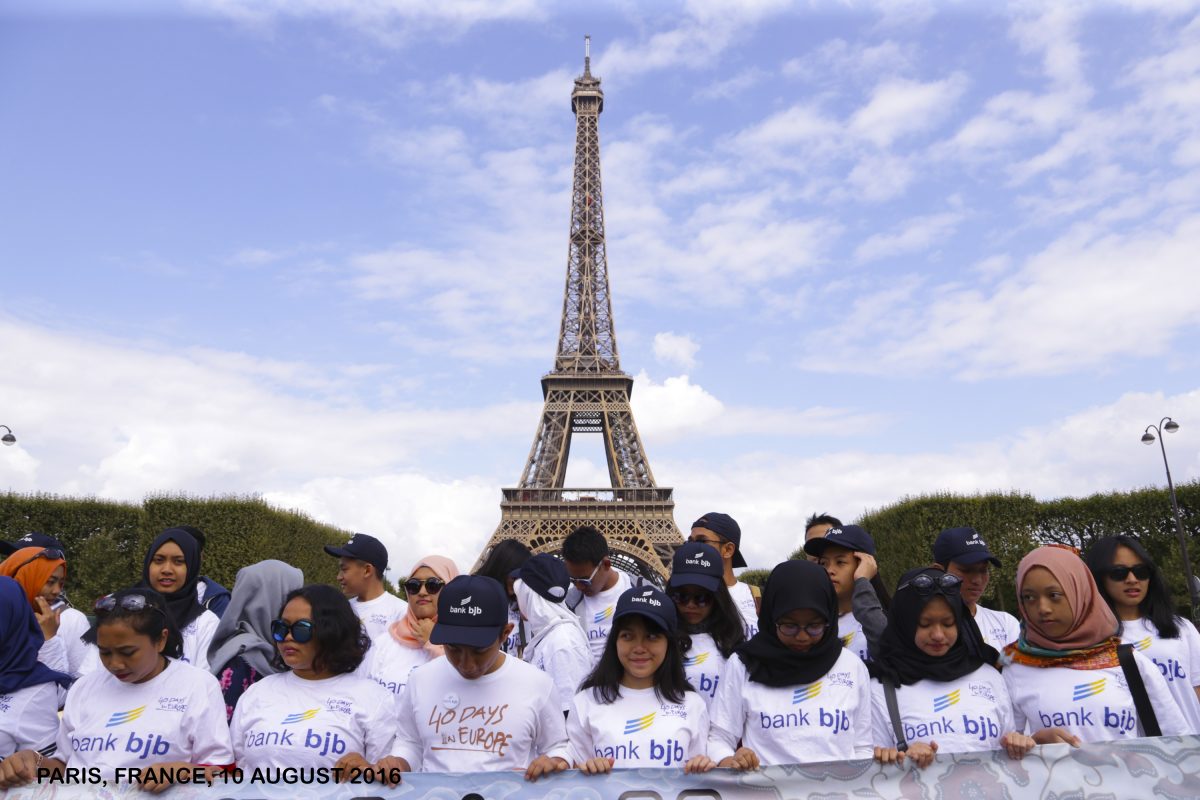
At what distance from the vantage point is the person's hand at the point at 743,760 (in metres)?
4.02

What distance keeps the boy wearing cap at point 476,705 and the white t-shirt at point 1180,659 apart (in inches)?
128

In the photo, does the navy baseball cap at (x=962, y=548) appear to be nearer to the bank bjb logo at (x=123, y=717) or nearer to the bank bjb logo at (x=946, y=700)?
the bank bjb logo at (x=946, y=700)

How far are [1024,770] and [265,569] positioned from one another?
13.6ft

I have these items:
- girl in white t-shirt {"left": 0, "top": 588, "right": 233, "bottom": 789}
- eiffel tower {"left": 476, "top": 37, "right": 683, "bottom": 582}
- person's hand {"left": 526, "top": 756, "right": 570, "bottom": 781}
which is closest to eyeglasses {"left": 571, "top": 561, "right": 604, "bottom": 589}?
person's hand {"left": 526, "top": 756, "right": 570, "bottom": 781}

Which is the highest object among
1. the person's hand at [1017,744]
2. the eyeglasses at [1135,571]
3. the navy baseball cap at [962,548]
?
the navy baseball cap at [962,548]

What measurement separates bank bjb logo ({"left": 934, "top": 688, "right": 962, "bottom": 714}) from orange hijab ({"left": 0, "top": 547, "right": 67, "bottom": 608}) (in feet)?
17.6

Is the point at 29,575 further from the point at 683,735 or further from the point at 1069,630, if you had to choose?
the point at 1069,630

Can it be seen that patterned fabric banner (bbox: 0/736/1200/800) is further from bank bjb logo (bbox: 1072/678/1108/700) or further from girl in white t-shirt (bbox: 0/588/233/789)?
bank bjb logo (bbox: 1072/678/1108/700)

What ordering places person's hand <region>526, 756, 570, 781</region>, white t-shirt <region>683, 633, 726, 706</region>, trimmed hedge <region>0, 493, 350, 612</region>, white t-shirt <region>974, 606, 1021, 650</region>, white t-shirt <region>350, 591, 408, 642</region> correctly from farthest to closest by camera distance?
trimmed hedge <region>0, 493, 350, 612</region> < white t-shirt <region>350, 591, 408, 642</region> < white t-shirt <region>974, 606, 1021, 650</region> < white t-shirt <region>683, 633, 726, 706</region> < person's hand <region>526, 756, 570, 781</region>

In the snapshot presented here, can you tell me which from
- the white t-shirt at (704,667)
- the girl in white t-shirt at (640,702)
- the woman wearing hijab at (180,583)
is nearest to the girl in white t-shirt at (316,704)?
the girl in white t-shirt at (640,702)

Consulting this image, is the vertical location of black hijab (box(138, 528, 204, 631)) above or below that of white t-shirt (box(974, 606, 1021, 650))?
above

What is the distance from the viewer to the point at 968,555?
19.0 ft

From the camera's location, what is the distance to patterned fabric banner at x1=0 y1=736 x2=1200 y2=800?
4.04 m

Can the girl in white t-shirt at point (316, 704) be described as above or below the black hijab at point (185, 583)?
below
